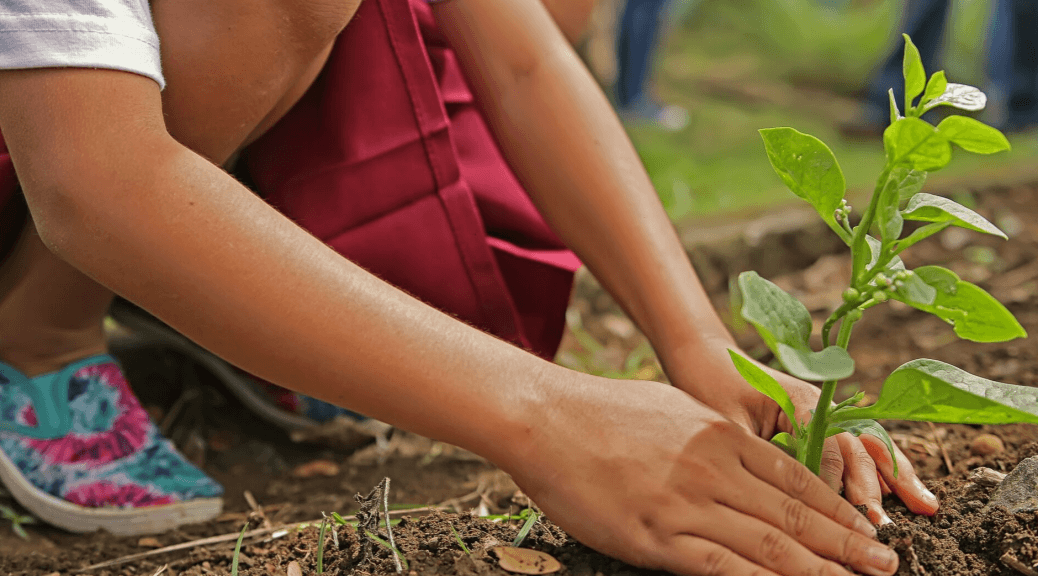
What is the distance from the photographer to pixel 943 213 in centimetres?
83

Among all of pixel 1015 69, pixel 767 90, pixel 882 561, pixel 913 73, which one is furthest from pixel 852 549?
pixel 767 90

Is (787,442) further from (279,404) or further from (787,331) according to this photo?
→ (279,404)

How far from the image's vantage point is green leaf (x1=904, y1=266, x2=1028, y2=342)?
803mm

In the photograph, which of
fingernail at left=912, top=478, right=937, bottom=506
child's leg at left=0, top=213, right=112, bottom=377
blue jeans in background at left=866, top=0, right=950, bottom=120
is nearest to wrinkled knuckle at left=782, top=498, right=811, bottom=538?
fingernail at left=912, top=478, right=937, bottom=506

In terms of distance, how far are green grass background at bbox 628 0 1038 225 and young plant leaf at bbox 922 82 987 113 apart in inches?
62.6

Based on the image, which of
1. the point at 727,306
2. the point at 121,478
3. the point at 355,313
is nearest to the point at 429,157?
the point at 355,313

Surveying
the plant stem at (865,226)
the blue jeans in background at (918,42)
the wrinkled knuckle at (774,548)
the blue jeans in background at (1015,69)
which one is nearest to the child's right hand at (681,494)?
the wrinkled knuckle at (774,548)

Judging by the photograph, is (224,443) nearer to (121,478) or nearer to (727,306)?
(121,478)

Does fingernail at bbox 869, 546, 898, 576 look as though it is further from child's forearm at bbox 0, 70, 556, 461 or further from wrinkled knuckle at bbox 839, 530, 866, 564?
child's forearm at bbox 0, 70, 556, 461

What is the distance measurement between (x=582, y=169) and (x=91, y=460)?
2.97 feet

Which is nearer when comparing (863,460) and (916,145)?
(916,145)

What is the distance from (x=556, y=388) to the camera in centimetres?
91

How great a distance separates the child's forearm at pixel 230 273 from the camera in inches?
33.0

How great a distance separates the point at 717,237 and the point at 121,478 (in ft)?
5.11
